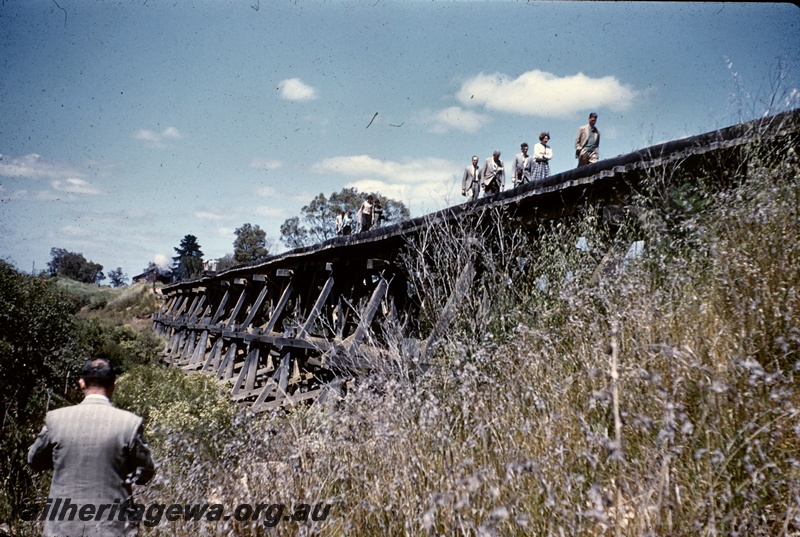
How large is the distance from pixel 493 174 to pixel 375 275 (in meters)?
3.28

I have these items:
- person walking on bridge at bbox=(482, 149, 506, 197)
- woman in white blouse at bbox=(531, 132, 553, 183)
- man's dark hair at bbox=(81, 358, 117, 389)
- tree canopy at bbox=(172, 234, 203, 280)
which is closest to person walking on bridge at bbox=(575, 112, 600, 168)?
woman in white blouse at bbox=(531, 132, 553, 183)

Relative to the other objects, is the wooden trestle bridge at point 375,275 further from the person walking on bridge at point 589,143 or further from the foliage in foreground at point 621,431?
the person walking on bridge at point 589,143

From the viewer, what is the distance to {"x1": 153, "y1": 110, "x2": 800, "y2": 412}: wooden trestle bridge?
356 cm

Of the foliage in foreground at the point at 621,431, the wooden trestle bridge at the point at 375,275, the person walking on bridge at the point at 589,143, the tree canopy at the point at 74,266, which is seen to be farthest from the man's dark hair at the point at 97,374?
the tree canopy at the point at 74,266

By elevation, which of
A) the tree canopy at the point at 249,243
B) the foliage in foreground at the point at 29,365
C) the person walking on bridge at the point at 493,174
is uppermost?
the tree canopy at the point at 249,243

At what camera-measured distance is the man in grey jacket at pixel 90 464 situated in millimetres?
2396

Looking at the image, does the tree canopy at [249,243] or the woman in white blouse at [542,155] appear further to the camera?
the tree canopy at [249,243]

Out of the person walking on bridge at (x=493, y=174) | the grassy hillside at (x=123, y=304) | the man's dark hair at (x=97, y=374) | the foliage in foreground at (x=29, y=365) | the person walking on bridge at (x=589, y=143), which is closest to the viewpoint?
the man's dark hair at (x=97, y=374)

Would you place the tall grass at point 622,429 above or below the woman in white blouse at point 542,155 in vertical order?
below

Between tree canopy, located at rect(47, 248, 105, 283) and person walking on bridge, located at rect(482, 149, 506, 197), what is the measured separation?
61842 mm

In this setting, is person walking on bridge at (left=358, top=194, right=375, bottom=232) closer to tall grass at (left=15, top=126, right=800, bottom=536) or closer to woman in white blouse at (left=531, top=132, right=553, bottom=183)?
woman in white blouse at (left=531, top=132, right=553, bottom=183)

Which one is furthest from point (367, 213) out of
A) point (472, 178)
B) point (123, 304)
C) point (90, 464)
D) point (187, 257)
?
point (187, 257)

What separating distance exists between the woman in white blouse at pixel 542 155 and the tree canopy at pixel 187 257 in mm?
49193

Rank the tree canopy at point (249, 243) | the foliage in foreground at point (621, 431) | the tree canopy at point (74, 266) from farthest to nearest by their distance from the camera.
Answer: the tree canopy at point (74, 266)
the tree canopy at point (249, 243)
the foliage in foreground at point (621, 431)
